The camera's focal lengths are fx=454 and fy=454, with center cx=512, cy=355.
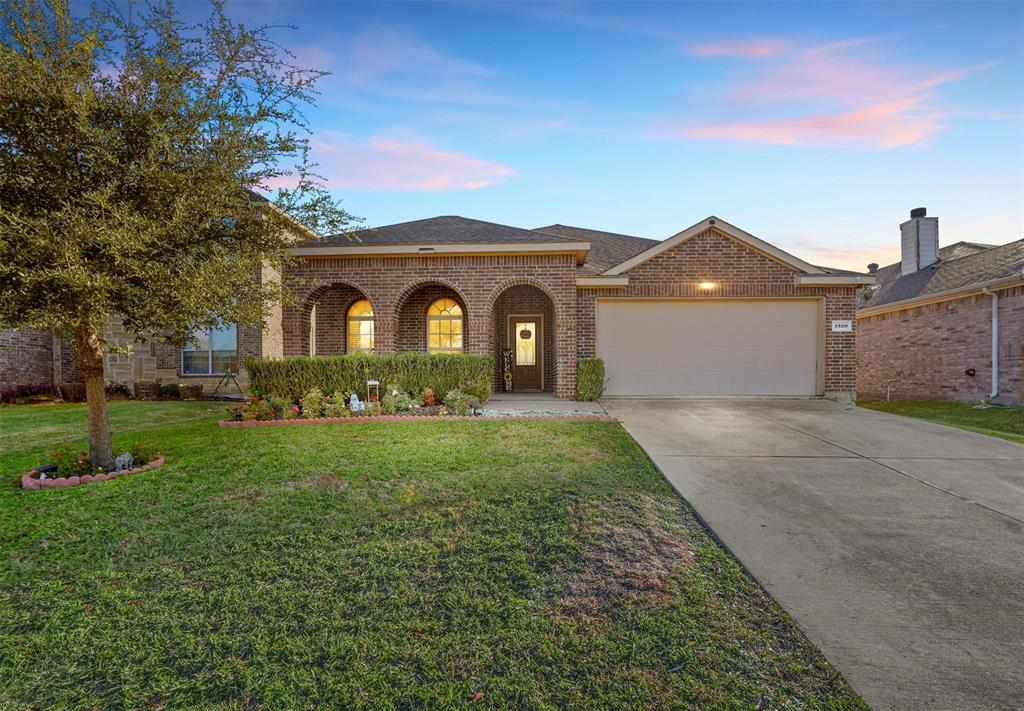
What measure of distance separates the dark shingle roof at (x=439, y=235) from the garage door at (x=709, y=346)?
114 inches

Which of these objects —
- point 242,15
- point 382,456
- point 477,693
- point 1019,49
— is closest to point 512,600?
point 477,693

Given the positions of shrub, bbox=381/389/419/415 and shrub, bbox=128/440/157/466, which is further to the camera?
shrub, bbox=381/389/419/415

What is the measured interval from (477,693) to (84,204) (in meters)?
5.77

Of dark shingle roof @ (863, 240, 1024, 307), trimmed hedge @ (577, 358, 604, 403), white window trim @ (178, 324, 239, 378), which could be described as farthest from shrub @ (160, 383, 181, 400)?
→ dark shingle roof @ (863, 240, 1024, 307)

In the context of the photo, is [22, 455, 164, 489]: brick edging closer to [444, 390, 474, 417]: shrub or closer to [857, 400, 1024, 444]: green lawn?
[444, 390, 474, 417]: shrub

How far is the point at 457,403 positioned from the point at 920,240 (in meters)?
19.4

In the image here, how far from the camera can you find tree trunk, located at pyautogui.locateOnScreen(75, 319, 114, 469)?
5.24 metres

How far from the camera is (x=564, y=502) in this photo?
3.95m

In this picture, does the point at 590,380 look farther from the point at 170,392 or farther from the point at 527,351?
the point at 170,392

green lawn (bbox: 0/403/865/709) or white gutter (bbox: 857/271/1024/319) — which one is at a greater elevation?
white gutter (bbox: 857/271/1024/319)

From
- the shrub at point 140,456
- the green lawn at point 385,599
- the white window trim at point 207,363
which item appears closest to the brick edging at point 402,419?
the shrub at point 140,456

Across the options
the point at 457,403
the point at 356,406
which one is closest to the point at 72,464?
the point at 356,406

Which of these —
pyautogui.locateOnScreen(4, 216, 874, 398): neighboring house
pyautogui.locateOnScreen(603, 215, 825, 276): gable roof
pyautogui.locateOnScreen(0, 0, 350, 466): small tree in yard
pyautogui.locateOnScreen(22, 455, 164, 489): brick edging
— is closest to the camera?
pyautogui.locateOnScreen(0, 0, 350, 466): small tree in yard

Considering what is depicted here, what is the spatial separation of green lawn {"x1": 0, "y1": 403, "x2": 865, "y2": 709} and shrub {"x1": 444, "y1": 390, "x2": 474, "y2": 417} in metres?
3.90
